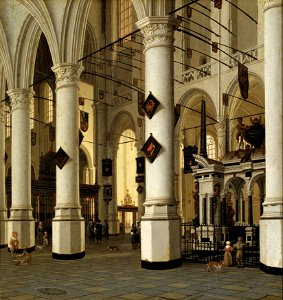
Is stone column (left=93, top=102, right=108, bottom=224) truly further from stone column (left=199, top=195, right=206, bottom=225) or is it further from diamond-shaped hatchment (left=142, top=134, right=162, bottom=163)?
diamond-shaped hatchment (left=142, top=134, right=162, bottom=163)

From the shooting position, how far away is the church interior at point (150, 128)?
11.6 metres

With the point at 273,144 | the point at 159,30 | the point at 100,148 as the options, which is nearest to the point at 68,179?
the point at 159,30

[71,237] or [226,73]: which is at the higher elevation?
[226,73]

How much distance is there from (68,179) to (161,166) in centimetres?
476

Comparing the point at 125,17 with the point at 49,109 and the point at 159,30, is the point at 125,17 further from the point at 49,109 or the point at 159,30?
the point at 159,30

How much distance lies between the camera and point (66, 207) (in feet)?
51.0

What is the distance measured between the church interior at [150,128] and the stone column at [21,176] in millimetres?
43

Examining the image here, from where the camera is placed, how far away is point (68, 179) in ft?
51.7

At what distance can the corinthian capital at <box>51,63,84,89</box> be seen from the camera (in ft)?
52.9

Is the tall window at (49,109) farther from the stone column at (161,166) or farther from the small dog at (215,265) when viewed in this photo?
the small dog at (215,265)

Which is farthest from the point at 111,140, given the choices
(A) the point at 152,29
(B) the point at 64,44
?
(A) the point at 152,29

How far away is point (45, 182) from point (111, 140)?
5.73 meters

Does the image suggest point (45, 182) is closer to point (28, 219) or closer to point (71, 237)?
point (28, 219)

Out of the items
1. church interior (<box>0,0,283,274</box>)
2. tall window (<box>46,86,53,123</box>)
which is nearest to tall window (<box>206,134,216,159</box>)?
church interior (<box>0,0,283,274</box>)
